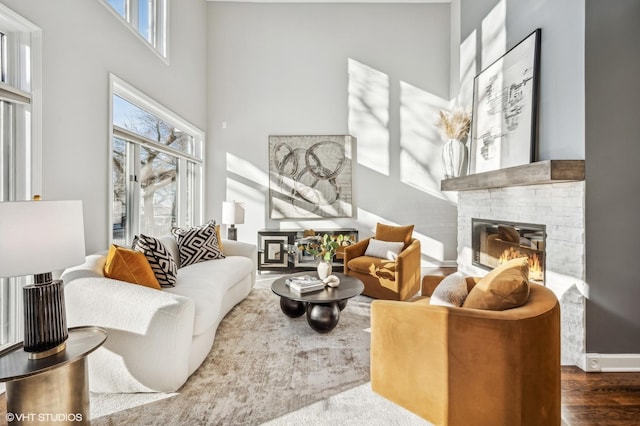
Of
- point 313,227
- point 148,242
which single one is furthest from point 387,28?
point 148,242

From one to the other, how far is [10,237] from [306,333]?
2090 millimetres

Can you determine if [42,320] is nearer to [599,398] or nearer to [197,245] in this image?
[197,245]

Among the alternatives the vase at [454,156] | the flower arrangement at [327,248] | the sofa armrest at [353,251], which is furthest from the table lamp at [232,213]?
the vase at [454,156]

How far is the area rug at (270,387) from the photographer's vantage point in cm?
170

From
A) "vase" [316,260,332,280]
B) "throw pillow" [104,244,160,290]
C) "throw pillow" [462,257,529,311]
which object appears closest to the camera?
"throw pillow" [462,257,529,311]

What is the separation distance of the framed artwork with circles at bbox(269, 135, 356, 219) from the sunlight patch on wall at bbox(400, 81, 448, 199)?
96 cm

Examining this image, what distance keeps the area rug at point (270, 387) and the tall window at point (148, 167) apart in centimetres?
167

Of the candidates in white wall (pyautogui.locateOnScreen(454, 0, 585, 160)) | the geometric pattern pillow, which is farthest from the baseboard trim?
the geometric pattern pillow

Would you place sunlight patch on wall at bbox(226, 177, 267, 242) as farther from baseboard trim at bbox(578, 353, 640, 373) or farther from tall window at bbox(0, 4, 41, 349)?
baseboard trim at bbox(578, 353, 640, 373)

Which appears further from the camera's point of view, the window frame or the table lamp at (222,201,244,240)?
the table lamp at (222,201,244,240)

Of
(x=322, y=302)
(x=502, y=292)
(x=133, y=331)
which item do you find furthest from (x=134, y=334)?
(x=502, y=292)

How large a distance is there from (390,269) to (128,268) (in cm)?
249

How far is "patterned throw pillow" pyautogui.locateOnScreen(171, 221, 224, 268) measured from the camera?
3410 mm

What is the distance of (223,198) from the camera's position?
548 centimetres
